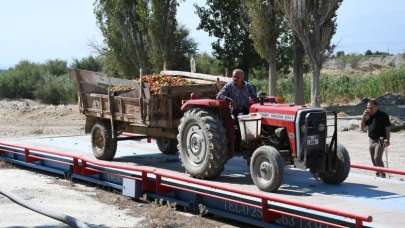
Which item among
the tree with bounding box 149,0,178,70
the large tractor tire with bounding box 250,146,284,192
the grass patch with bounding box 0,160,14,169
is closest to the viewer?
the large tractor tire with bounding box 250,146,284,192

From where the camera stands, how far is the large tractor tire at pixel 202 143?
29.0 feet

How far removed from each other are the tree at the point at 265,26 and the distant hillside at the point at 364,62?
36997 mm

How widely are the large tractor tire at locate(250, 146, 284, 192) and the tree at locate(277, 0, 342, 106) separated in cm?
1443

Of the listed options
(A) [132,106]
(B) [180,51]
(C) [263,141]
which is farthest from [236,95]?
(B) [180,51]

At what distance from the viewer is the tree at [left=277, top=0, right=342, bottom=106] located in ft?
72.1

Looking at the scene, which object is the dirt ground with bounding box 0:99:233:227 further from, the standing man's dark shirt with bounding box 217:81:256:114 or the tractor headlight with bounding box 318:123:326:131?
the tractor headlight with bounding box 318:123:326:131

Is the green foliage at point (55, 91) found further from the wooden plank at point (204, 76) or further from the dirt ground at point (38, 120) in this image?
the wooden plank at point (204, 76)

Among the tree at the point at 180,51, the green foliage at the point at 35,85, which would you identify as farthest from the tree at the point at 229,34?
the green foliage at the point at 35,85

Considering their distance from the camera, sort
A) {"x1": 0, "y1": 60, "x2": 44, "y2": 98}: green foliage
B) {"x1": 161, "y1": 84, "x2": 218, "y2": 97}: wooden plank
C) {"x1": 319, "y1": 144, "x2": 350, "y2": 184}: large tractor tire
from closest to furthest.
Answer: {"x1": 319, "y1": 144, "x2": 350, "y2": 184}: large tractor tire → {"x1": 161, "y1": 84, "x2": 218, "y2": 97}: wooden plank → {"x1": 0, "y1": 60, "x2": 44, "y2": 98}: green foliage

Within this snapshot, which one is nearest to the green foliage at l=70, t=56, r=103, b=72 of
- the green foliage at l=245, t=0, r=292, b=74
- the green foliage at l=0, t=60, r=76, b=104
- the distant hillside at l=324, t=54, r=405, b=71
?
the green foliage at l=0, t=60, r=76, b=104

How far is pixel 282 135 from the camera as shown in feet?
27.9

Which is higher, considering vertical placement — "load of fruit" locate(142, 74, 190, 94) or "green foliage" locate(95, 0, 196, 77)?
"green foliage" locate(95, 0, 196, 77)

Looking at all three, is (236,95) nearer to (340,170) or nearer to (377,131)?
(340,170)

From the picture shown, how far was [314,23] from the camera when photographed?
2217 cm
